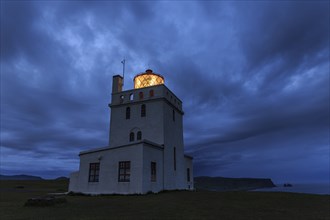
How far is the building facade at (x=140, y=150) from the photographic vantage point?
22094 mm

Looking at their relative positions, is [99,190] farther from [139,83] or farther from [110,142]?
[139,83]

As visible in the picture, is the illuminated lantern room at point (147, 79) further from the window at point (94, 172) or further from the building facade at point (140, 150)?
the window at point (94, 172)

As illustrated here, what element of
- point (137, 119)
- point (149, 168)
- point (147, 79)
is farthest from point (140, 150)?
point (147, 79)

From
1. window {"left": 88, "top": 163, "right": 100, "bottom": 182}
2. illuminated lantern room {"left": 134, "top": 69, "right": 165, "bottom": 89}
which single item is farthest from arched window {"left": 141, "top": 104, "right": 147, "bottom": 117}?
window {"left": 88, "top": 163, "right": 100, "bottom": 182}

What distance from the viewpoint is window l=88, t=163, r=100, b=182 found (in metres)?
23.4

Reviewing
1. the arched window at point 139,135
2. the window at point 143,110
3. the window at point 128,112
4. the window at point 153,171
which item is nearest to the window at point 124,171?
the window at point 153,171

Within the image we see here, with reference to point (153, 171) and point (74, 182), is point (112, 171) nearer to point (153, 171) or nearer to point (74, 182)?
point (153, 171)

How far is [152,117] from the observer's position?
2767 cm

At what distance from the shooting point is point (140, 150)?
21.9 metres

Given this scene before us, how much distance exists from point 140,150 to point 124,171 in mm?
2525

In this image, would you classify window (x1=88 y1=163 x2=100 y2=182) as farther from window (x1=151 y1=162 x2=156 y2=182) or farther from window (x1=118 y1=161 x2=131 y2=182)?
window (x1=151 y1=162 x2=156 y2=182)

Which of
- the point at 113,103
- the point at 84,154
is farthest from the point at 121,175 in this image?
the point at 113,103

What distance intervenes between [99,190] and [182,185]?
11.8 m

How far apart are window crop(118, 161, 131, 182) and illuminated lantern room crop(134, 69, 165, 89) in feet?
39.4
